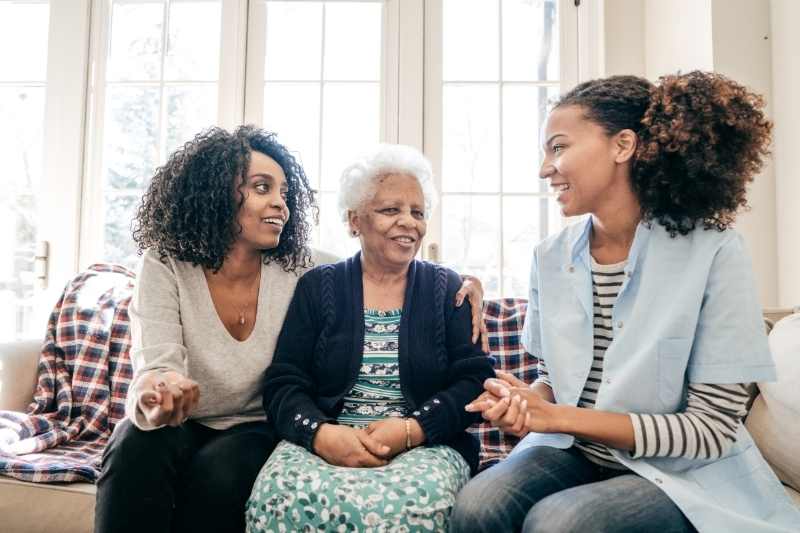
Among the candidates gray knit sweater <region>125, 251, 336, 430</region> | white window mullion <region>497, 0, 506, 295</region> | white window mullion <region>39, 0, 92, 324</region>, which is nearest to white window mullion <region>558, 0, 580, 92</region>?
white window mullion <region>497, 0, 506, 295</region>

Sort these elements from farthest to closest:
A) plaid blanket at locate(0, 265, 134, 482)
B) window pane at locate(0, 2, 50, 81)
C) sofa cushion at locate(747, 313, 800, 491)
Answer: window pane at locate(0, 2, 50, 81), plaid blanket at locate(0, 265, 134, 482), sofa cushion at locate(747, 313, 800, 491)

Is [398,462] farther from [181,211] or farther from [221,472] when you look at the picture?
[181,211]

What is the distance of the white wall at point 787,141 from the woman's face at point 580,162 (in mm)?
1122

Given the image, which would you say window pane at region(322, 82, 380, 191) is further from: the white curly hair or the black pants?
the black pants

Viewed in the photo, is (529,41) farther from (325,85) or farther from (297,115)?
(297,115)

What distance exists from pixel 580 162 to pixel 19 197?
2737mm

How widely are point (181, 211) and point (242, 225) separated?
0.17 metres

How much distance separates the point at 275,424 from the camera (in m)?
1.34

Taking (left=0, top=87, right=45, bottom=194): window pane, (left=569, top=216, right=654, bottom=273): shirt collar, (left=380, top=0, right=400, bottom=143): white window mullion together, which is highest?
(left=380, top=0, right=400, bottom=143): white window mullion

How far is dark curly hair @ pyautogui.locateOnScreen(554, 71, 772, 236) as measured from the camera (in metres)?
1.08

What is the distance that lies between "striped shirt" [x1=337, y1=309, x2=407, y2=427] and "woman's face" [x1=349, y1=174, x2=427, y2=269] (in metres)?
0.20

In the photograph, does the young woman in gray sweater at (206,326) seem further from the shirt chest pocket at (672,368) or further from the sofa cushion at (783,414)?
the sofa cushion at (783,414)

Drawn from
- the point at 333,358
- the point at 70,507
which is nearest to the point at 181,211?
the point at 333,358

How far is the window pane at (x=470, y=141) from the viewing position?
8.60ft
